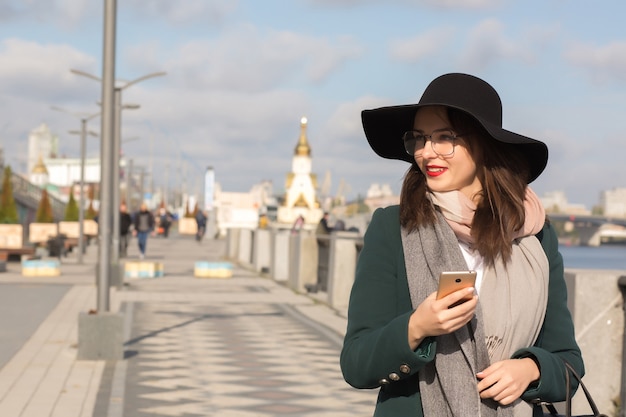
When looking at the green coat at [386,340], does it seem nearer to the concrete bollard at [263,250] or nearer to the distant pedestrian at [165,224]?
the concrete bollard at [263,250]

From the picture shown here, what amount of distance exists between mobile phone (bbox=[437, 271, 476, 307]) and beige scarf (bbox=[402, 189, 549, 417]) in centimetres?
15

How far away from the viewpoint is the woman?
2.96m

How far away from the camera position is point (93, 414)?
9961mm

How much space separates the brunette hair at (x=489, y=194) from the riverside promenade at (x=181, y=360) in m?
7.02

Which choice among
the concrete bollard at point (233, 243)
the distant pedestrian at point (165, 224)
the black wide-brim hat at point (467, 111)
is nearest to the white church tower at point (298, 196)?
the distant pedestrian at point (165, 224)

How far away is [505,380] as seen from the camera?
2980 millimetres

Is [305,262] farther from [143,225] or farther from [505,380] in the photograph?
[505,380]

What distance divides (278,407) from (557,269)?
7.35m

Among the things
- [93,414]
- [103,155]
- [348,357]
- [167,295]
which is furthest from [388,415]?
[167,295]

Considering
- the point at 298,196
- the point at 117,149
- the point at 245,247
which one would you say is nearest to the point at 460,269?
the point at 117,149

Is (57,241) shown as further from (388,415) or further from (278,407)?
(388,415)

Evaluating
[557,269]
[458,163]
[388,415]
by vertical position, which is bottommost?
[388,415]

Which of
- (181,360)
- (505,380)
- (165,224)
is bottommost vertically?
(181,360)

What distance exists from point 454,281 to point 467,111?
466 millimetres
